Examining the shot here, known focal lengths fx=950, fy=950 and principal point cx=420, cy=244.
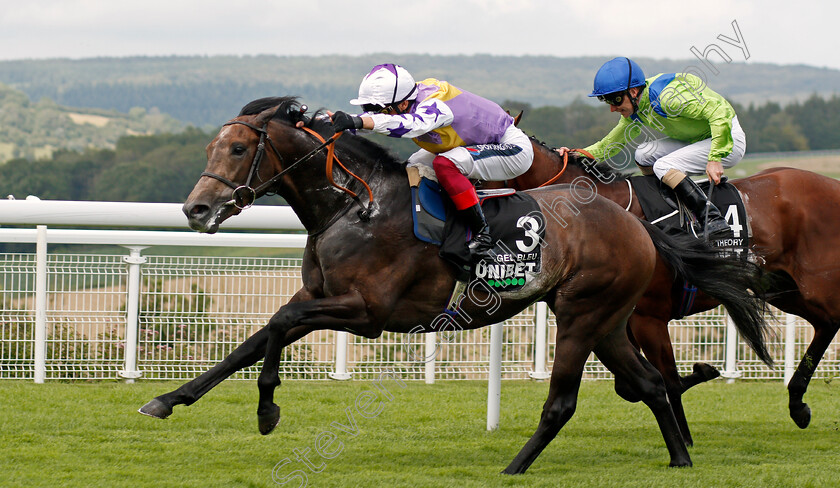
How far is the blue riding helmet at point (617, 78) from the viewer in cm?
501

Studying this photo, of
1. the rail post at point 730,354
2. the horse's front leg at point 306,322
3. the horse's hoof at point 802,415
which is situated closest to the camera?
the horse's front leg at point 306,322

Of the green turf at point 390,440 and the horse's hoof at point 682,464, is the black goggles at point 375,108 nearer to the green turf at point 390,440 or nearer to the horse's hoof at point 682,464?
the green turf at point 390,440

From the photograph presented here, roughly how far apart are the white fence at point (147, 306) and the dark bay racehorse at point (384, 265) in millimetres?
2171

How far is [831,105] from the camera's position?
2714 inches

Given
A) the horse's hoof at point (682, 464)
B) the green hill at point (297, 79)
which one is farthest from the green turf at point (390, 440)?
the green hill at point (297, 79)

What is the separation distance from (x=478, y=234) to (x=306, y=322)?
33.2 inches

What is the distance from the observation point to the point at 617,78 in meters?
5.00

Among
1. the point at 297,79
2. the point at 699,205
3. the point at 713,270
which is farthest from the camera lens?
the point at 297,79

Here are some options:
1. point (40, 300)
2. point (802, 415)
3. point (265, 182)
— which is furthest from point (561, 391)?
point (40, 300)

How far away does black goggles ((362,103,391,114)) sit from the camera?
4.12 meters

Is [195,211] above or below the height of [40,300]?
above

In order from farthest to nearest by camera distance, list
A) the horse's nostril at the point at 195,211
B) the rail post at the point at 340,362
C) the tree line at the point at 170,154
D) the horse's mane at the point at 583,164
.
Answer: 1. the tree line at the point at 170,154
2. the rail post at the point at 340,362
3. the horse's mane at the point at 583,164
4. the horse's nostril at the point at 195,211

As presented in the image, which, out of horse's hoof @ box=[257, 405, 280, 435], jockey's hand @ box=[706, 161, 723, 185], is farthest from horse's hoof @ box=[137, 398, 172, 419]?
jockey's hand @ box=[706, 161, 723, 185]

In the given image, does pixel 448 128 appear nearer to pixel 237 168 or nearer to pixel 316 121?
pixel 316 121
